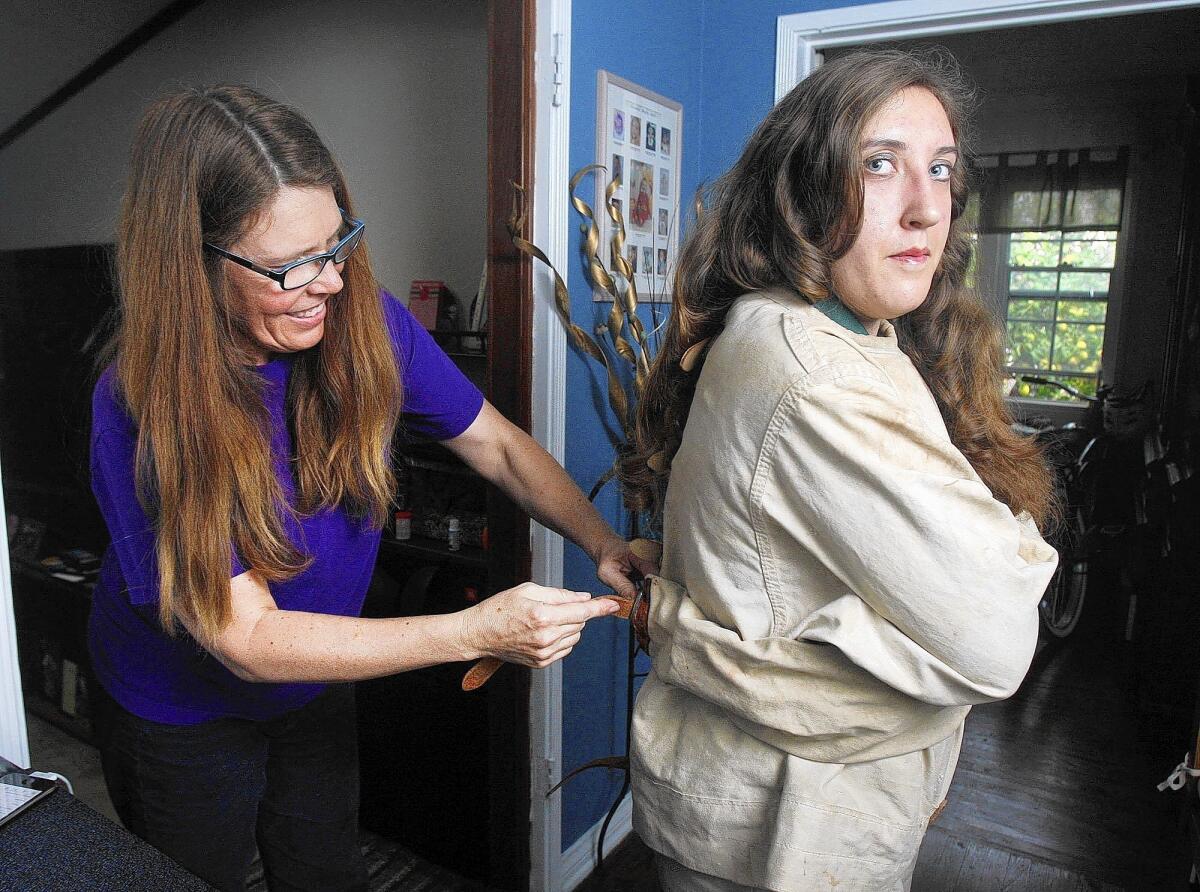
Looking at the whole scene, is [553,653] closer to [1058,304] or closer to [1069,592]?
[1069,592]

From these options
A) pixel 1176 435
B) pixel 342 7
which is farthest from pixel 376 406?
pixel 1176 435

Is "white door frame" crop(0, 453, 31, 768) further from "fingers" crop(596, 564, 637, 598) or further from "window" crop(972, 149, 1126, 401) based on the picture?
"window" crop(972, 149, 1126, 401)

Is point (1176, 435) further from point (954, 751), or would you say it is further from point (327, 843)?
point (327, 843)

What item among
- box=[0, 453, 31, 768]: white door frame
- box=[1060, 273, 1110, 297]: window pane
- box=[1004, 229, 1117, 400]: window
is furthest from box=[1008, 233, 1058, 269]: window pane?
box=[0, 453, 31, 768]: white door frame

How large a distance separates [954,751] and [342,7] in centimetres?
293

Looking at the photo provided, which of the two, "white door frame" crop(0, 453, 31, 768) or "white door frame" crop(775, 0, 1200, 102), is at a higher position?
"white door frame" crop(775, 0, 1200, 102)

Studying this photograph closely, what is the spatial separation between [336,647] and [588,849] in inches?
61.9

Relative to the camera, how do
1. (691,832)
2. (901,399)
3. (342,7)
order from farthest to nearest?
1. (342,7)
2. (691,832)
3. (901,399)

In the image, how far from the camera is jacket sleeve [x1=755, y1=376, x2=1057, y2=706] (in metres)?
0.84

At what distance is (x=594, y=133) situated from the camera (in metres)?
2.00

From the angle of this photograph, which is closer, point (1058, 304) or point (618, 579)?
point (618, 579)

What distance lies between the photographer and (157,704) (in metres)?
1.28

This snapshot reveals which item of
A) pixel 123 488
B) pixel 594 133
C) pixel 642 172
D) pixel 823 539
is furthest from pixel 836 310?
pixel 642 172

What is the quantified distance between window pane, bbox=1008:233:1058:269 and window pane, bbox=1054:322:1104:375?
44cm
